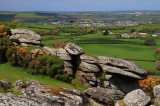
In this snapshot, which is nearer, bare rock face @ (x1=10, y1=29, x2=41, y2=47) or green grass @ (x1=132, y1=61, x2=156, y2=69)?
bare rock face @ (x1=10, y1=29, x2=41, y2=47)

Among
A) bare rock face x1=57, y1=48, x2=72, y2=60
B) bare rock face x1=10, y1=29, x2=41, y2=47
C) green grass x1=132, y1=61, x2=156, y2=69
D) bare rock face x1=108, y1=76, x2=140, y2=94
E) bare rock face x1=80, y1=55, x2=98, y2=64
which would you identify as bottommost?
green grass x1=132, y1=61, x2=156, y2=69

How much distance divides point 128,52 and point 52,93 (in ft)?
231

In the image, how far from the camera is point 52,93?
1630cm

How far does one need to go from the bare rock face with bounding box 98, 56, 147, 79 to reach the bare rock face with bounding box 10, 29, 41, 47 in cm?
1538

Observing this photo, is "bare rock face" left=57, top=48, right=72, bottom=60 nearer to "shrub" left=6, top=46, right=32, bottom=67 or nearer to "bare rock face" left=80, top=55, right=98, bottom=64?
"bare rock face" left=80, top=55, right=98, bottom=64

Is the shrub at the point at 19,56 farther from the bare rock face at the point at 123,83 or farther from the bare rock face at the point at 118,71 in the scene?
the bare rock face at the point at 123,83

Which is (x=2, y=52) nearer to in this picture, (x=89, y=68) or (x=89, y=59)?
(x=89, y=59)

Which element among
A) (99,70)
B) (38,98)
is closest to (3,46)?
(99,70)

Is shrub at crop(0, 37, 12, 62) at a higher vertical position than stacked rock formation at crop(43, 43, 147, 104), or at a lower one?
higher

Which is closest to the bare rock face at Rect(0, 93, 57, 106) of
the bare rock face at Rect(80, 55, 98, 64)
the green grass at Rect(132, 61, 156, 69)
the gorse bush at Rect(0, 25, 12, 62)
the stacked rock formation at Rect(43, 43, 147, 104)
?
the stacked rock formation at Rect(43, 43, 147, 104)

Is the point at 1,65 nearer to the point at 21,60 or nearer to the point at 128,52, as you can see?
the point at 21,60

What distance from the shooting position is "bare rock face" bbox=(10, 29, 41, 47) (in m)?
33.9

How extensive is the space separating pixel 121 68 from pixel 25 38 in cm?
2176

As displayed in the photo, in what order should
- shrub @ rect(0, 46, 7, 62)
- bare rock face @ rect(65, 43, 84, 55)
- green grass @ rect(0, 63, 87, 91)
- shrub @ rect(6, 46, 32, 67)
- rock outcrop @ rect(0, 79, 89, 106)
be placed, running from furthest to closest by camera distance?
shrub @ rect(0, 46, 7, 62) → bare rock face @ rect(65, 43, 84, 55) → shrub @ rect(6, 46, 32, 67) → green grass @ rect(0, 63, 87, 91) → rock outcrop @ rect(0, 79, 89, 106)
